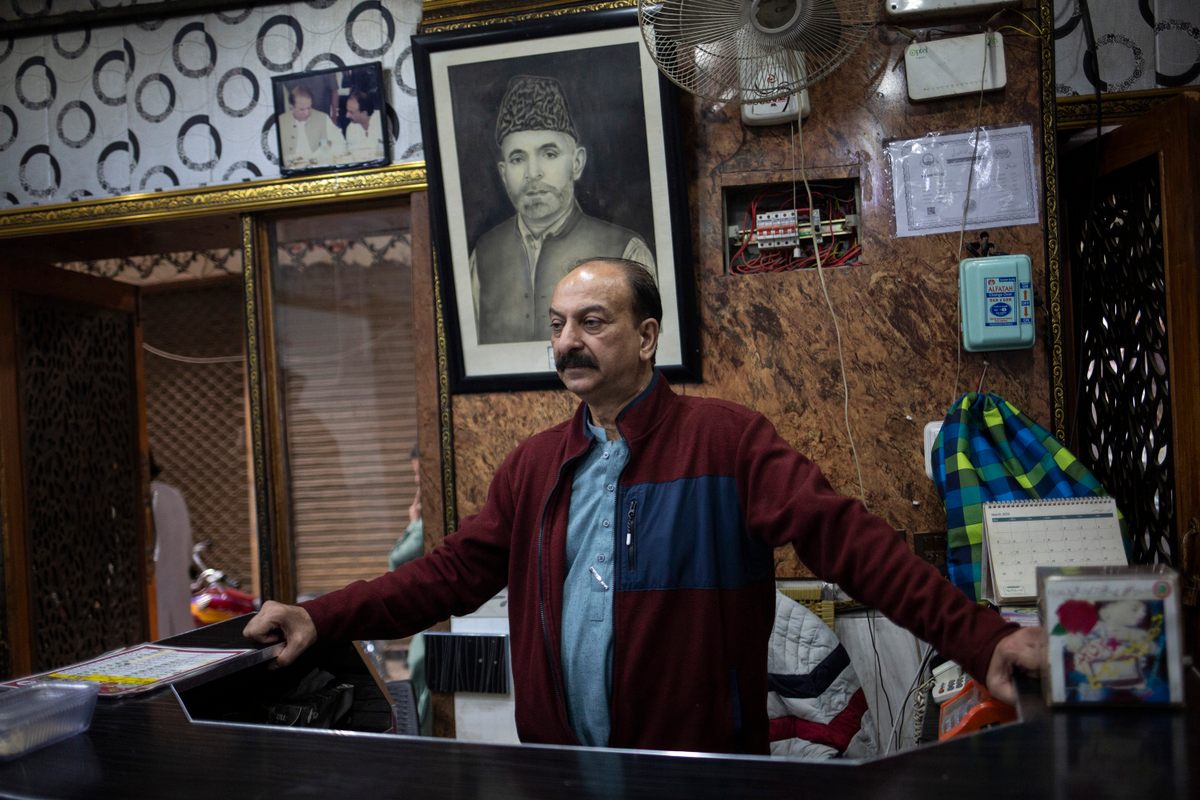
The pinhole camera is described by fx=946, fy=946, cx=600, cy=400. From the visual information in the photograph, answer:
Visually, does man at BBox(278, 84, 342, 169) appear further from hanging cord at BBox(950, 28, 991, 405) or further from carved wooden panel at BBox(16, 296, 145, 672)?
hanging cord at BBox(950, 28, 991, 405)

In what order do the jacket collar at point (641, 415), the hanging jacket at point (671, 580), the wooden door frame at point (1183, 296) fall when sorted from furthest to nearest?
the wooden door frame at point (1183, 296)
the jacket collar at point (641, 415)
the hanging jacket at point (671, 580)

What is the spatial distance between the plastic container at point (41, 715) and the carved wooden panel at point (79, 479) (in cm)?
302

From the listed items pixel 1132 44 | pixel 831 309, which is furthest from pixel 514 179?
pixel 1132 44

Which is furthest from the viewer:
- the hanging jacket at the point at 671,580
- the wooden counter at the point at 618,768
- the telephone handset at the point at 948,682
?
the telephone handset at the point at 948,682

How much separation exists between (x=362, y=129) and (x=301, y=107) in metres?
0.26

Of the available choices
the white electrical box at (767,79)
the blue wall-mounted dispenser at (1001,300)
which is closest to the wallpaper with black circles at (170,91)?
the white electrical box at (767,79)

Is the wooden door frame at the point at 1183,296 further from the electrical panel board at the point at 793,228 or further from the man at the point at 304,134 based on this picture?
the man at the point at 304,134

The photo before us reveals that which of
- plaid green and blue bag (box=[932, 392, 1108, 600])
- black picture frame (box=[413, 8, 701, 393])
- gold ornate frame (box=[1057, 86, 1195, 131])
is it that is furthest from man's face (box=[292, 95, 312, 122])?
gold ornate frame (box=[1057, 86, 1195, 131])

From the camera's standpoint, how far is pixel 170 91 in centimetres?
A: 365

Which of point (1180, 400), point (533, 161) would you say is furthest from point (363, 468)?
point (1180, 400)

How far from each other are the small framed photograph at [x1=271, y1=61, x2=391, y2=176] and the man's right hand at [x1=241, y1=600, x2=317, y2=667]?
2065 mm

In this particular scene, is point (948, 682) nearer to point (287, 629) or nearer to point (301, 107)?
point (287, 629)

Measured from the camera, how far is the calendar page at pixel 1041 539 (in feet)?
7.66

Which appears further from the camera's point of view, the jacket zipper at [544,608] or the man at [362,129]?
the man at [362,129]
